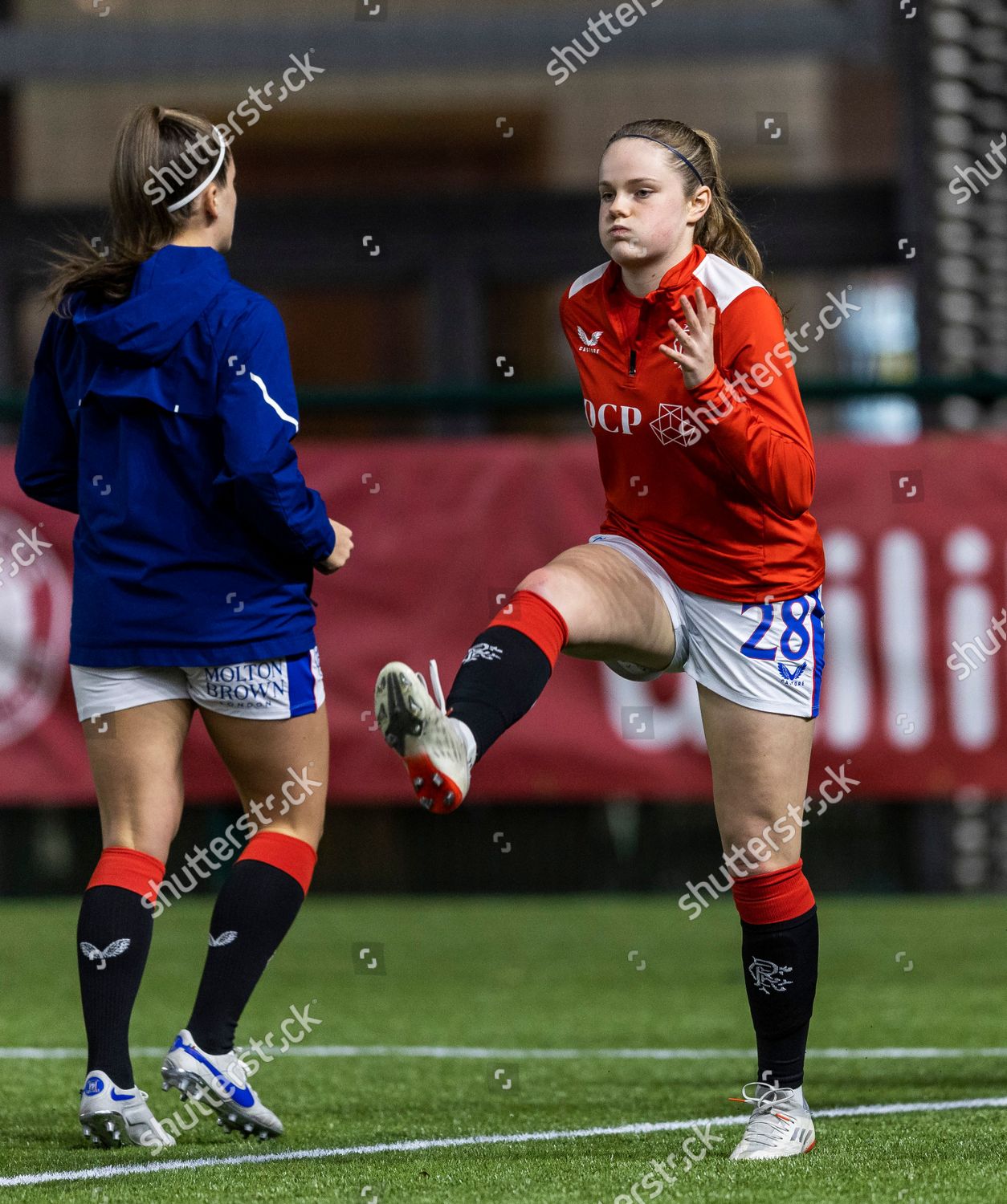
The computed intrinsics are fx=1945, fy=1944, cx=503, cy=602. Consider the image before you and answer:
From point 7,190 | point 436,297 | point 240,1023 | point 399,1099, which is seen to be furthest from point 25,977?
point 7,190

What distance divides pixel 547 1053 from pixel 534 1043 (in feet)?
0.55

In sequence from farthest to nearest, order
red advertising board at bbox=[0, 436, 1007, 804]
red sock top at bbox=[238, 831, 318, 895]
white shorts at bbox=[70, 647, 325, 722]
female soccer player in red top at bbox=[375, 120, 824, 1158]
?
red advertising board at bbox=[0, 436, 1007, 804], red sock top at bbox=[238, 831, 318, 895], white shorts at bbox=[70, 647, 325, 722], female soccer player in red top at bbox=[375, 120, 824, 1158]

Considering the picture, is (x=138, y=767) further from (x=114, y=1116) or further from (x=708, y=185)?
(x=708, y=185)

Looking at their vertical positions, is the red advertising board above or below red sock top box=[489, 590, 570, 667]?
below

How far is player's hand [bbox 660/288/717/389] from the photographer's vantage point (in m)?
3.43

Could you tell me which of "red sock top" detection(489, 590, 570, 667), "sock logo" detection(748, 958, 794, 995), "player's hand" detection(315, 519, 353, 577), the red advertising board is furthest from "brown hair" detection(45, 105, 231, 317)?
the red advertising board

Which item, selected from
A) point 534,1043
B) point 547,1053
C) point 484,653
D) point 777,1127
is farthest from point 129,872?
point 534,1043

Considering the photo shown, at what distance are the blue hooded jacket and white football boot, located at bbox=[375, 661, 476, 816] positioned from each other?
67cm

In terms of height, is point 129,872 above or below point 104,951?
above

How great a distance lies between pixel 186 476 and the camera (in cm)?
375

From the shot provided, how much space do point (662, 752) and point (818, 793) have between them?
0.64 meters

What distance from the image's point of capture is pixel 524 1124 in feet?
13.5

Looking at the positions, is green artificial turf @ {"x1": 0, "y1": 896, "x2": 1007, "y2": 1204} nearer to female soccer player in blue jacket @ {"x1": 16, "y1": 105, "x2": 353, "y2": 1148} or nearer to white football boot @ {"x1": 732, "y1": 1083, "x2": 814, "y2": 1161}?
white football boot @ {"x1": 732, "y1": 1083, "x2": 814, "y2": 1161}

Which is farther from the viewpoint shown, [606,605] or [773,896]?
[773,896]
